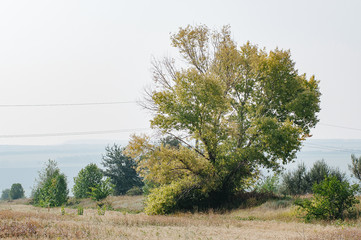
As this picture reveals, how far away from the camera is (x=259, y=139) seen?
22.7 metres

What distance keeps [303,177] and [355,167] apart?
4560mm

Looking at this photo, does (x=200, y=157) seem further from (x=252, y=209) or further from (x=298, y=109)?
(x=298, y=109)

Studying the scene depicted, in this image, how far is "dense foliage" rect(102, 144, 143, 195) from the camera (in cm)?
4913

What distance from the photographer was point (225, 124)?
23.7m

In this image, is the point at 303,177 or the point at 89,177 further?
the point at 89,177

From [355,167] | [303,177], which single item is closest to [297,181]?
[303,177]

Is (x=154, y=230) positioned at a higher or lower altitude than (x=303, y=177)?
lower

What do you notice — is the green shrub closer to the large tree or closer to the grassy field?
the large tree

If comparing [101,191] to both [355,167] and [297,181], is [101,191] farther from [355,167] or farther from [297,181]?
[355,167]

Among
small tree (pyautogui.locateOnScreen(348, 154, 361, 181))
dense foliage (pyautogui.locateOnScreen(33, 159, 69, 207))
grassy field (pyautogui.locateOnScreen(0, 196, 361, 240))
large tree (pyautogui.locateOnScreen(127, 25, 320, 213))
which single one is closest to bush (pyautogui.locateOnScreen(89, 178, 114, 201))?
dense foliage (pyautogui.locateOnScreen(33, 159, 69, 207))

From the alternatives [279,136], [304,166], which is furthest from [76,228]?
[304,166]

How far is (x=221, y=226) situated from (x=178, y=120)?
9.09 m

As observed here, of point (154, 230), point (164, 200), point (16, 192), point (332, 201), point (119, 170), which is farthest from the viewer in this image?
point (16, 192)

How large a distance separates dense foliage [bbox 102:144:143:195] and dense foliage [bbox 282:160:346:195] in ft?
77.4
